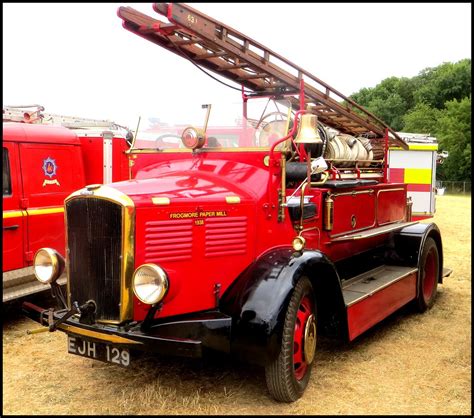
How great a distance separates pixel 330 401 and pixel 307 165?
6.24 feet

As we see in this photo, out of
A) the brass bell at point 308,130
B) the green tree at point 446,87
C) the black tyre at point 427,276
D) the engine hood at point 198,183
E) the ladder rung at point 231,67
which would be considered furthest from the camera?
the green tree at point 446,87

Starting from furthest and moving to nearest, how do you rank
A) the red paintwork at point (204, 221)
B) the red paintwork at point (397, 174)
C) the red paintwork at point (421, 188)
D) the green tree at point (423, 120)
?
the green tree at point (423, 120) → the red paintwork at point (397, 174) → the red paintwork at point (421, 188) → the red paintwork at point (204, 221)

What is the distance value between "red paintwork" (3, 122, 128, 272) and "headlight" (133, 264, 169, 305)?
313 centimetres

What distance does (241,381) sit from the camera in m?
4.25

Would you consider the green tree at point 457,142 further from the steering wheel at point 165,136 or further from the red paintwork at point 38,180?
the steering wheel at point 165,136

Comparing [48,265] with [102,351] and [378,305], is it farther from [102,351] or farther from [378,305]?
[378,305]

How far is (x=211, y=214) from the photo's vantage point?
393 cm

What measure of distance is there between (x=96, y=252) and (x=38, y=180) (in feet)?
10.3

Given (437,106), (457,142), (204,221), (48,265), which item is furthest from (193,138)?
(437,106)

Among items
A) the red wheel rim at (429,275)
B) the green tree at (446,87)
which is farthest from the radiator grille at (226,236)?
the green tree at (446,87)

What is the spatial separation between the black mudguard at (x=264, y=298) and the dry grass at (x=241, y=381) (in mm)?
542

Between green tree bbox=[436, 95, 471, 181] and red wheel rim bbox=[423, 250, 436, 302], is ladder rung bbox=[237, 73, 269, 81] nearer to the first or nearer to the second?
red wheel rim bbox=[423, 250, 436, 302]

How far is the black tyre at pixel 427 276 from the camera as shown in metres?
6.36

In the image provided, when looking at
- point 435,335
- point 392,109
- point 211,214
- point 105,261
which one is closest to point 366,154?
point 435,335
